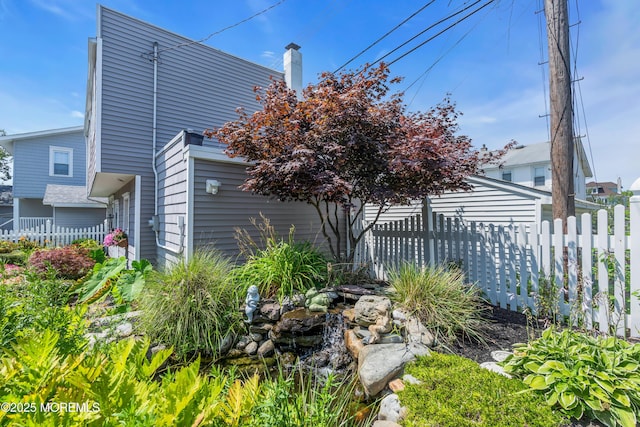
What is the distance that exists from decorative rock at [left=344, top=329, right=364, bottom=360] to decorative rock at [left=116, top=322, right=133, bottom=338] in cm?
270

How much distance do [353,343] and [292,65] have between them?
327 inches

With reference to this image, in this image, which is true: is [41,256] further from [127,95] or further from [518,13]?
[518,13]

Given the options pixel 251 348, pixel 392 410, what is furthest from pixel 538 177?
pixel 392 410

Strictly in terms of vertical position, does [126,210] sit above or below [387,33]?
below

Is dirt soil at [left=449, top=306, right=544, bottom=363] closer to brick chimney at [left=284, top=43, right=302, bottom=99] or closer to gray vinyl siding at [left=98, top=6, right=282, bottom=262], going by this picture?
gray vinyl siding at [left=98, top=6, right=282, bottom=262]

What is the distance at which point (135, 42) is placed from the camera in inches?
288

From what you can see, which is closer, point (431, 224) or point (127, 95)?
point (431, 224)

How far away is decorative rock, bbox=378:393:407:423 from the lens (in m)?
2.10

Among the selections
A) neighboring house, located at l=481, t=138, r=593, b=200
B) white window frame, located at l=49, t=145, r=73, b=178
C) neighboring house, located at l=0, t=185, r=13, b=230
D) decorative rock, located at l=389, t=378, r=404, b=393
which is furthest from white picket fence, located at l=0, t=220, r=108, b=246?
neighboring house, located at l=481, t=138, r=593, b=200

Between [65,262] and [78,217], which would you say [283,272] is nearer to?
[65,262]

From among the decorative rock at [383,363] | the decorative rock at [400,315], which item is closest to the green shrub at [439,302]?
the decorative rock at [400,315]

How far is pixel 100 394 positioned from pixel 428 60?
8349mm

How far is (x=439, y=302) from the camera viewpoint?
3.44 metres

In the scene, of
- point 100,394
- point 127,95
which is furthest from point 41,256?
point 100,394
